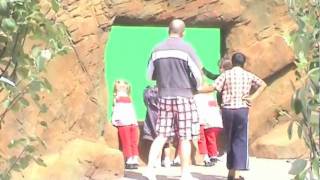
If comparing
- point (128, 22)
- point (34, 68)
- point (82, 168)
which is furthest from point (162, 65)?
point (34, 68)

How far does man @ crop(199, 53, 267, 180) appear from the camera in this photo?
7.46 metres

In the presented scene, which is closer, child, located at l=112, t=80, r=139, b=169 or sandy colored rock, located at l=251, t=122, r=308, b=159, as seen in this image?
child, located at l=112, t=80, r=139, b=169

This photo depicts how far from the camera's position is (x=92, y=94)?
8.54 meters

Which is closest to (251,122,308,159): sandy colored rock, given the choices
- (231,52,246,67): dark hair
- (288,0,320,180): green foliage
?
(231,52,246,67): dark hair

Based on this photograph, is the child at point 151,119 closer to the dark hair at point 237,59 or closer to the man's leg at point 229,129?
the man's leg at point 229,129

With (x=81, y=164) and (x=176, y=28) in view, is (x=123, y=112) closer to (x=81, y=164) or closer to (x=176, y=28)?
(x=81, y=164)

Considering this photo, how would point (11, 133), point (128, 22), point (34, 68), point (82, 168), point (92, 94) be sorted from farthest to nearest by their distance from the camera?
1. point (128, 22)
2. point (92, 94)
3. point (82, 168)
4. point (11, 133)
5. point (34, 68)

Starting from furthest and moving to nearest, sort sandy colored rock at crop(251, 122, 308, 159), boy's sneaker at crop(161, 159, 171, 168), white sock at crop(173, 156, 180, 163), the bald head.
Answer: sandy colored rock at crop(251, 122, 308, 159) < white sock at crop(173, 156, 180, 163) < boy's sneaker at crop(161, 159, 171, 168) < the bald head

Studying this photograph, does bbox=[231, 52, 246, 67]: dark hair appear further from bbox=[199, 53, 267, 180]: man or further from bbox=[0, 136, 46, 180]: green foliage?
bbox=[0, 136, 46, 180]: green foliage

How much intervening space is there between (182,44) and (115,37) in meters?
2.66

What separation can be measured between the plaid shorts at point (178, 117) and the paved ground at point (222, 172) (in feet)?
3.13

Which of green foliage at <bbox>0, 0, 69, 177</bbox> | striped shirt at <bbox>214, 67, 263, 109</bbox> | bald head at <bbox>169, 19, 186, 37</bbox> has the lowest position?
green foliage at <bbox>0, 0, 69, 177</bbox>

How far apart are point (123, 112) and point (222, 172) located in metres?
1.38

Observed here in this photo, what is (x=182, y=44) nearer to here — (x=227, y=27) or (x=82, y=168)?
(x=82, y=168)
